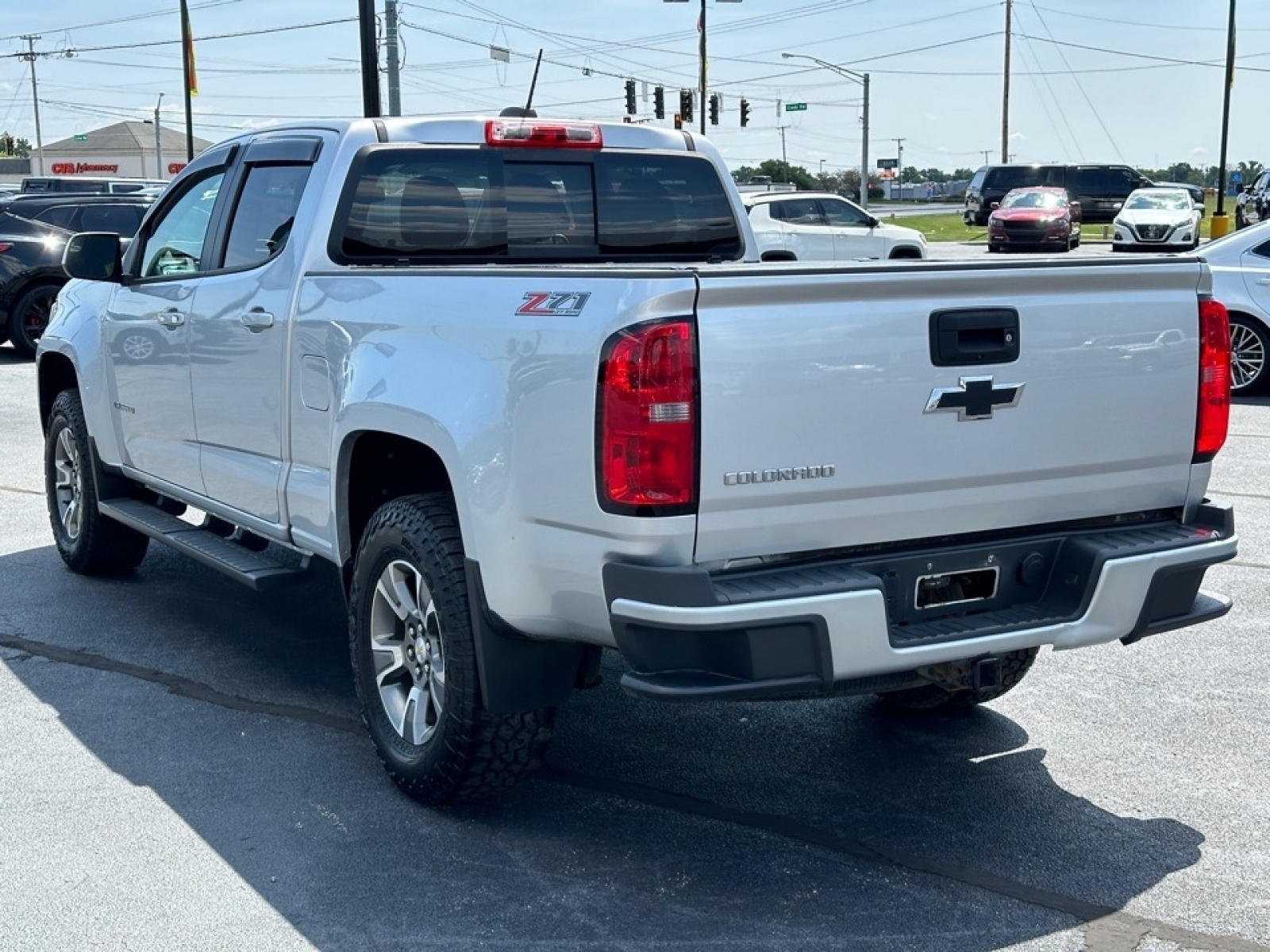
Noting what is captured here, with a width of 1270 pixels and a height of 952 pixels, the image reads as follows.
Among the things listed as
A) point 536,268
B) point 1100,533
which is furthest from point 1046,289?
point 536,268

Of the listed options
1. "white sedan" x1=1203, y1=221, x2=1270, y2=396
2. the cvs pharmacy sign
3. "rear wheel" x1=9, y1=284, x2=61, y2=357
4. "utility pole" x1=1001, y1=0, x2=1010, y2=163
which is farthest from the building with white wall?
"white sedan" x1=1203, y1=221, x2=1270, y2=396

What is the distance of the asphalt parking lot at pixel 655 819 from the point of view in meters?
3.73

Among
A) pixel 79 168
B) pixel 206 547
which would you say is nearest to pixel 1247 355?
pixel 206 547

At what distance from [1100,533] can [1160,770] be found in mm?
952

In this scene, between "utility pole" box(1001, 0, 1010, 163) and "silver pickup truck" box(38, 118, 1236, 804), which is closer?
"silver pickup truck" box(38, 118, 1236, 804)

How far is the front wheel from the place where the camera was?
4.18 m

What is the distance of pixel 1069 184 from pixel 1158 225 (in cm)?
1141

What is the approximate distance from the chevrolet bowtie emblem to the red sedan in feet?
109

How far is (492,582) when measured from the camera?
4008 millimetres

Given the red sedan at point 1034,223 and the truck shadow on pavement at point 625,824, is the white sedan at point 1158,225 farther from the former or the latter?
the truck shadow on pavement at point 625,824

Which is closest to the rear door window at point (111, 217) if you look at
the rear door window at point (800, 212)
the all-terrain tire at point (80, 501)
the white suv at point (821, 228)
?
the white suv at point (821, 228)

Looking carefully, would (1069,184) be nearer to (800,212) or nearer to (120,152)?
(800,212)

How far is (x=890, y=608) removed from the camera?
3.91 metres

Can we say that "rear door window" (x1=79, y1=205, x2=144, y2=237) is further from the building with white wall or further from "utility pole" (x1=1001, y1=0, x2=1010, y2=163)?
the building with white wall
